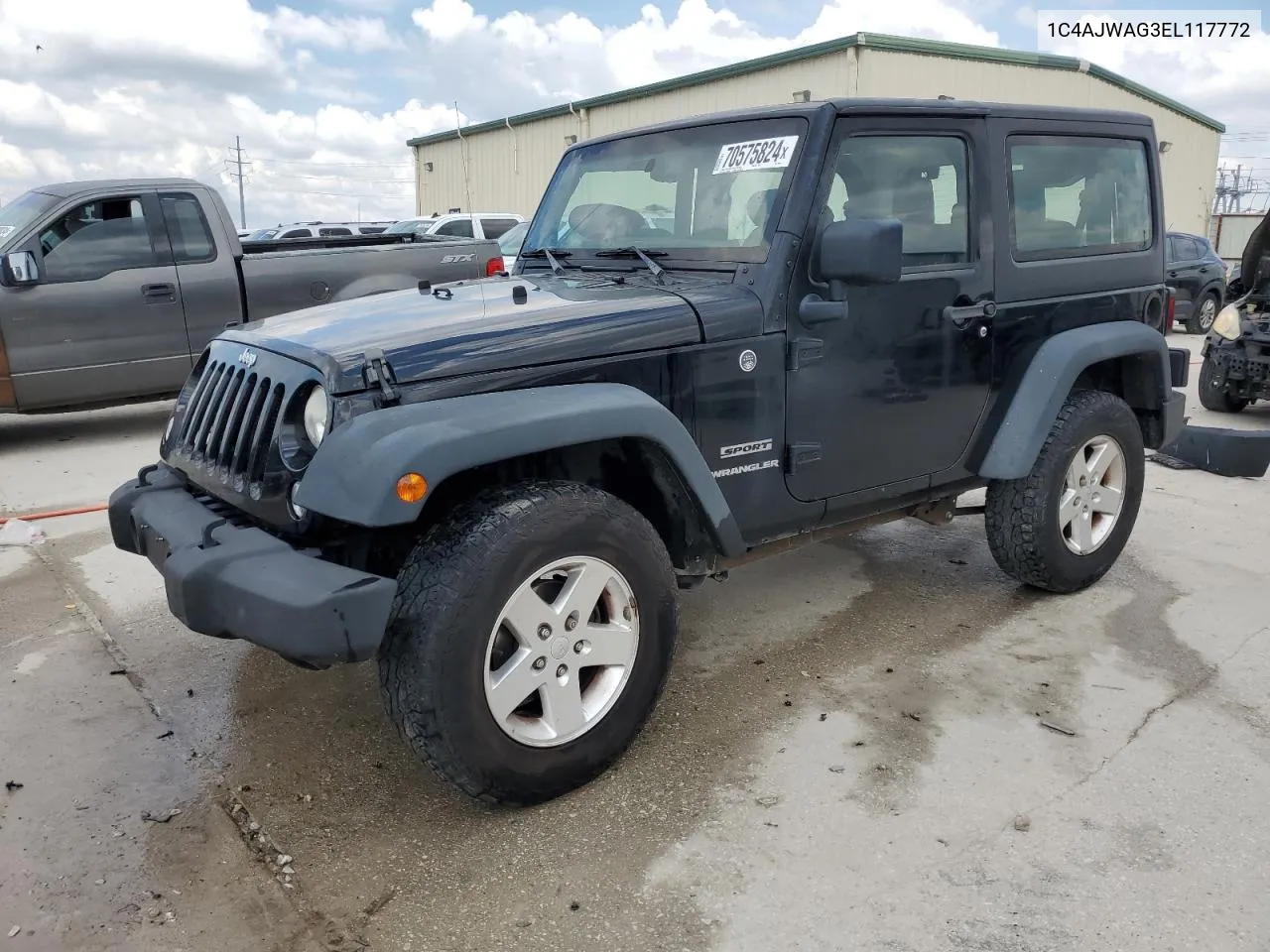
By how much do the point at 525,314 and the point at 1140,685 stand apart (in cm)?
248

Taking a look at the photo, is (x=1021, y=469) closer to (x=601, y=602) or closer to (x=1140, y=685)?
(x=1140, y=685)

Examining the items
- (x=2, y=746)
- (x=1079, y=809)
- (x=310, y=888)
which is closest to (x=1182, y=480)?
(x=1079, y=809)

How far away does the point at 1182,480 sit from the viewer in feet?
21.0

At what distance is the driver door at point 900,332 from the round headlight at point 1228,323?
5.97 metres

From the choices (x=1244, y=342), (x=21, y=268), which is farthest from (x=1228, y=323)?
(x=21, y=268)

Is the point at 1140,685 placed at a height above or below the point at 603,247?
below

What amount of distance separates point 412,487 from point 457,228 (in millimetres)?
14756

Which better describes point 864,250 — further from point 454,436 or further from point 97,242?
point 97,242

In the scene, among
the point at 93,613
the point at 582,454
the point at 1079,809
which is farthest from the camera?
the point at 93,613

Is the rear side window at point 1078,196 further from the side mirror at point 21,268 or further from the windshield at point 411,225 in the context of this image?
the windshield at point 411,225

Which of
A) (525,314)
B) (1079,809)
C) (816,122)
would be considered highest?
(816,122)

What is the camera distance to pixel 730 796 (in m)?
2.82

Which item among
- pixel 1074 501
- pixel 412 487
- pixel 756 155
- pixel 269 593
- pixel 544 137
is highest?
pixel 544 137

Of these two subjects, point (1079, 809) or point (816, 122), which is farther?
point (816, 122)
